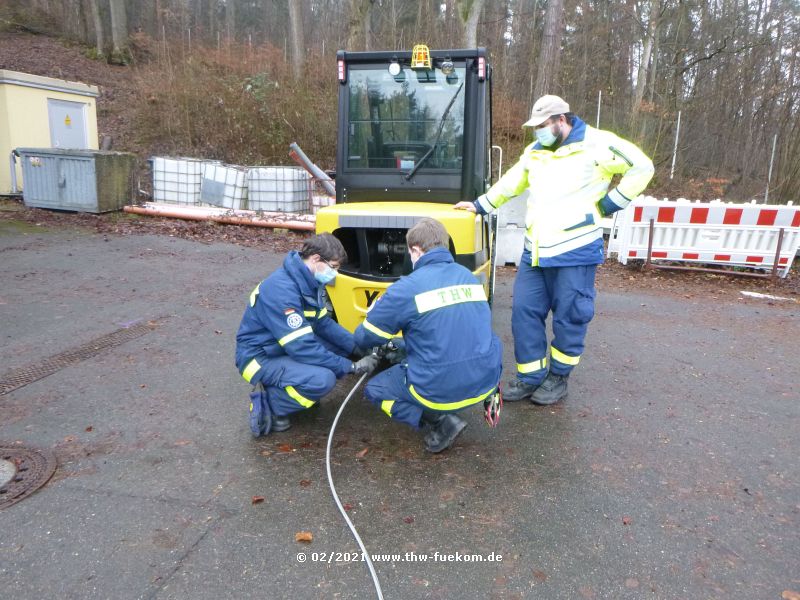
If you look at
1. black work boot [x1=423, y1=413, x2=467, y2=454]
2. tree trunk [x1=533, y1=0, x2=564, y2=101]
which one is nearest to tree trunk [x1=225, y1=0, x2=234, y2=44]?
tree trunk [x1=533, y1=0, x2=564, y2=101]

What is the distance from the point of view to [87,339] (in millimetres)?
5191

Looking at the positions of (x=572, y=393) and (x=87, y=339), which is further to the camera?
(x=87, y=339)

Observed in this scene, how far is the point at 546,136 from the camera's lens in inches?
155

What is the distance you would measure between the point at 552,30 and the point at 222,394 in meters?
14.7

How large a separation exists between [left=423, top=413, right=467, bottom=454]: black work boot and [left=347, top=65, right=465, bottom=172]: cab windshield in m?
2.37


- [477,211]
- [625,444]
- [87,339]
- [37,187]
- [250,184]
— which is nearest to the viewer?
[625,444]

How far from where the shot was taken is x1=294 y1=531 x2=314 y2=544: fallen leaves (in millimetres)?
2654

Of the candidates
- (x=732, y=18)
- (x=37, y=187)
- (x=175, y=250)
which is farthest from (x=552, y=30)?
(x=37, y=187)

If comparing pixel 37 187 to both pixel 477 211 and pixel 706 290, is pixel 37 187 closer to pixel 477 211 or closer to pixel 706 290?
pixel 477 211

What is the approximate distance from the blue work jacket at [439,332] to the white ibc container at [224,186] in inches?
396

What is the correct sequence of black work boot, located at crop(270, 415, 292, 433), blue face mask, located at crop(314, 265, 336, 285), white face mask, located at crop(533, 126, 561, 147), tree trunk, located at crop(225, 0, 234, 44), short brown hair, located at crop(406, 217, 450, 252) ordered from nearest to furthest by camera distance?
short brown hair, located at crop(406, 217, 450, 252), blue face mask, located at crop(314, 265, 336, 285), black work boot, located at crop(270, 415, 292, 433), white face mask, located at crop(533, 126, 561, 147), tree trunk, located at crop(225, 0, 234, 44)

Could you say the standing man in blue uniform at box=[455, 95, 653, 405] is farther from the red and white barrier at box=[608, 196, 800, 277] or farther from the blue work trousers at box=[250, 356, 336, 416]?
the red and white barrier at box=[608, 196, 800, 277]

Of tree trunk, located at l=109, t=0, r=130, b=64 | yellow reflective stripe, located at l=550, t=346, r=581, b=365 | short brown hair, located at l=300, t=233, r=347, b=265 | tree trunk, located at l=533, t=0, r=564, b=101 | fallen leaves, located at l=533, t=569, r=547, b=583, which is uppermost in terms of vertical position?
tree trunk, located at l=109, t=0, r=130, b=64

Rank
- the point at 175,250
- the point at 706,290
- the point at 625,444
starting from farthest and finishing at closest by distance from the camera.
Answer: the point at 175,250 < the point at 706,290 < the point at 625,444
